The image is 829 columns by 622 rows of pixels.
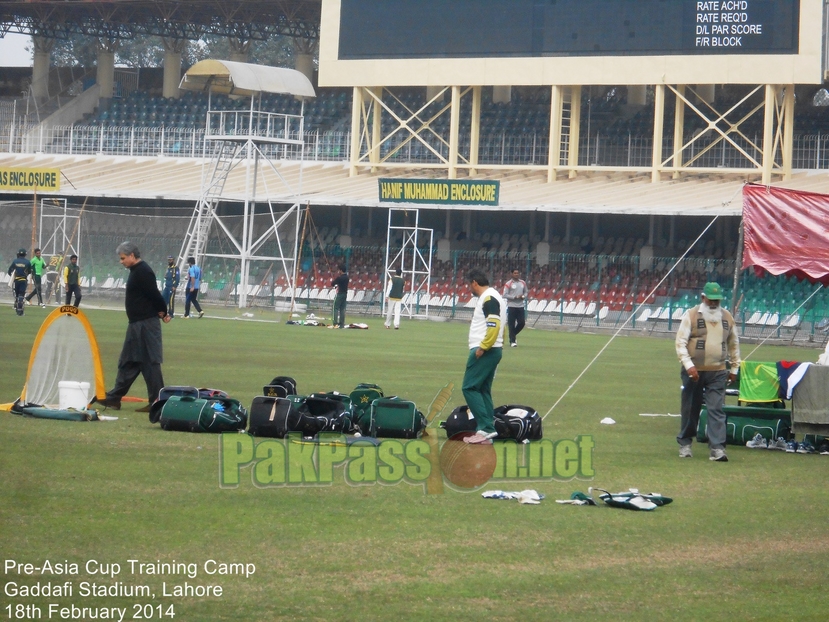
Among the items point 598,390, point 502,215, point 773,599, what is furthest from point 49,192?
point 773,599

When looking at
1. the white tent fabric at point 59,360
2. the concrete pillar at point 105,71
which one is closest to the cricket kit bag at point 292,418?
the white tent fabric at point 59,360

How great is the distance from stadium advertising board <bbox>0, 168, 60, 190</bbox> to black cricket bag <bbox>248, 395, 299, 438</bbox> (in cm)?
3916

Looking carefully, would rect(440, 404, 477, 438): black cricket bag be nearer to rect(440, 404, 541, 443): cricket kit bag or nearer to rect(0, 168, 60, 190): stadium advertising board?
rect(440, 404, 541, 443): cricket kit bag

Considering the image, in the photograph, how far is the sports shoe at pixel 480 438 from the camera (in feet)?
Result: 40.2

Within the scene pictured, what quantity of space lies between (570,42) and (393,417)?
35.0 meters

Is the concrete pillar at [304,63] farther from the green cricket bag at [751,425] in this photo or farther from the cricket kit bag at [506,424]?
the cricket kit bag at [506,424]

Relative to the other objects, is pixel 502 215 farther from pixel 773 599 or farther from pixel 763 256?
pixel 773 599

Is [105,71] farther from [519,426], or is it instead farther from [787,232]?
[519,426]

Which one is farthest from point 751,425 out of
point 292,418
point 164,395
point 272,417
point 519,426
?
point 164,395

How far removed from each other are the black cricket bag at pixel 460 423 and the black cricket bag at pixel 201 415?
2125 mm

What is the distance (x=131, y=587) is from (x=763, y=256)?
1122 cm

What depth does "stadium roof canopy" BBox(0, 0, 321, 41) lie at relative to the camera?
57.5m

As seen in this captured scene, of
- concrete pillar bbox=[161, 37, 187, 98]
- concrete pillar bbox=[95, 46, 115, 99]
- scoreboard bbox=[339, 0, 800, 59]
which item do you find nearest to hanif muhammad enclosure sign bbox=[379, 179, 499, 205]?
scoreboard bbox=[339, 0, 800, 59]

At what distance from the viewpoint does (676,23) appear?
43.4m
